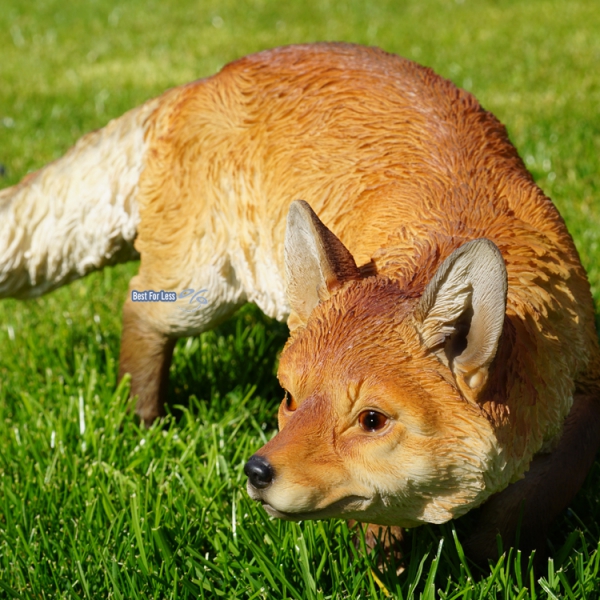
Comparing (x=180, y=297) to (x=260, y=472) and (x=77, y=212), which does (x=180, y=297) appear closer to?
(x=77, y=212)

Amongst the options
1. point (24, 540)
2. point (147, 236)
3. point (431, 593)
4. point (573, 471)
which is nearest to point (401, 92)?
point (147, 236)

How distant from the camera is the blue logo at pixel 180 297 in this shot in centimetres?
369

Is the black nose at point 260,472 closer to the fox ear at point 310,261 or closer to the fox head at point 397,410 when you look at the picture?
the fox head at point 397,410

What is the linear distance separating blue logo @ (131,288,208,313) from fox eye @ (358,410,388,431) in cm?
160

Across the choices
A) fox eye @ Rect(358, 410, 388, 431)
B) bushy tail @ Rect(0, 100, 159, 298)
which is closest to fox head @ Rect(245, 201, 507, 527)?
fox eye @ Rect(358, 410, 388, 431)

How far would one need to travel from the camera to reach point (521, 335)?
7.92ft

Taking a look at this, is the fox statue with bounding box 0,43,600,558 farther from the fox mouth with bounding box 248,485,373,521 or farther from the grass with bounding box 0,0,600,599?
the grass with bounding box 0,0,600,599

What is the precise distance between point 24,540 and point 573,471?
78.0 inches

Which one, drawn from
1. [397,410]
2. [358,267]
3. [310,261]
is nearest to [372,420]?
[397,410]

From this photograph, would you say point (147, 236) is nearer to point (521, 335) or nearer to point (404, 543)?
point (404, 543)

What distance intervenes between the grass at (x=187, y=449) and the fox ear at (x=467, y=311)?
2.76 feet

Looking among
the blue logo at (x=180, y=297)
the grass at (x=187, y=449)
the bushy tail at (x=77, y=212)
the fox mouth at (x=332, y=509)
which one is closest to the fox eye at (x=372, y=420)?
the fox mouth at (x=332, y=509)

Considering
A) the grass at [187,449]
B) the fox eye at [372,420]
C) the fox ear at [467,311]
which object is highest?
the fox ear at [467,311]

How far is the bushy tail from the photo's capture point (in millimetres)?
3865
